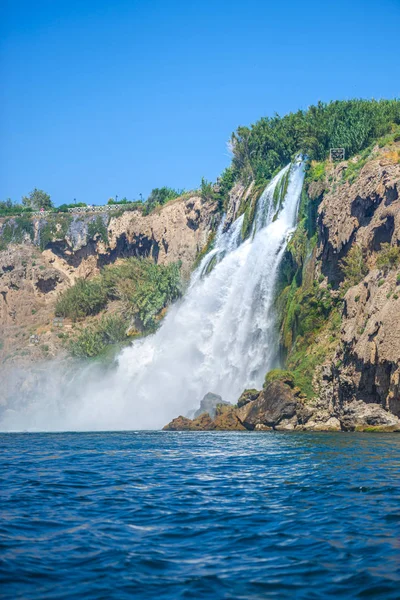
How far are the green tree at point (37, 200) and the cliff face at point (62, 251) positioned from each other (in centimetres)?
1694

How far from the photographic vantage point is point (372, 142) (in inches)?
2117

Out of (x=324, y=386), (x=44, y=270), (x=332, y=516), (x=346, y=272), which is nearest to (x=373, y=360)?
(x=324, y=386)

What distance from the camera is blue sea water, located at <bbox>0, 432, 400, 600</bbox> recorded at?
9.16 m

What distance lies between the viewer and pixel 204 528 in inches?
480

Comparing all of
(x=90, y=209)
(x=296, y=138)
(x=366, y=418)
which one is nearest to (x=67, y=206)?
(x=90, y=209)

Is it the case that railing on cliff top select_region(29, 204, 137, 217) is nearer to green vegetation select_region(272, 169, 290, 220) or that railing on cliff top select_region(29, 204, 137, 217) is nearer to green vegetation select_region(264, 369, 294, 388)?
green vegetation select_region(272, 169, 290, 220)

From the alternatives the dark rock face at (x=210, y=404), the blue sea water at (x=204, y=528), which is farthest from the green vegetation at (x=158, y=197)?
the blue sea water at (x=204, y=528)

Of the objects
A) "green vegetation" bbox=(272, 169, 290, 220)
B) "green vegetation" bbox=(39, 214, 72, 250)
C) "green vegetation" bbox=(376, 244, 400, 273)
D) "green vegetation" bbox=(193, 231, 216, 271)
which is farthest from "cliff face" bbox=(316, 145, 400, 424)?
"green vegetation" bbox=(39, 214, 72, 250)

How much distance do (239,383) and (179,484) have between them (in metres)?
30.5

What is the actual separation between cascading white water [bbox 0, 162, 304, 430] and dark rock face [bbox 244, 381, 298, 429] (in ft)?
28.4

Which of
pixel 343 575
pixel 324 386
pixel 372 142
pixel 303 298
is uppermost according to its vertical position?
pixel 372 142

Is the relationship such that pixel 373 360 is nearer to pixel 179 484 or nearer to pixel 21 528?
pixel 179 484

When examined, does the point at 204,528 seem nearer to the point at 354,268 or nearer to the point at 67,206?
the point at 354,268

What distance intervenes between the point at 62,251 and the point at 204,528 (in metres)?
79.8
